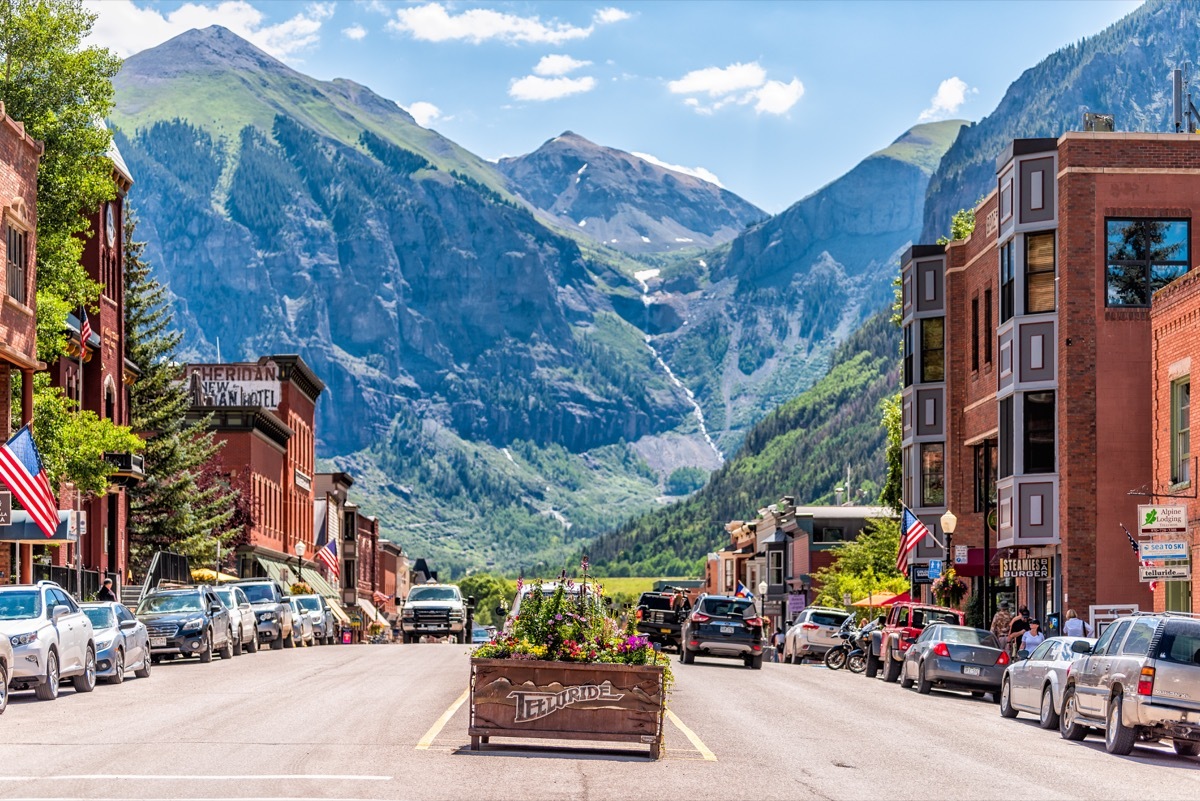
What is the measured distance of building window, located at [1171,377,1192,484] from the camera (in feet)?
123

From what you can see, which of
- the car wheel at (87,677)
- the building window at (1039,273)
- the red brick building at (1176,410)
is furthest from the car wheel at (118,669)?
the building window at (1039,273)

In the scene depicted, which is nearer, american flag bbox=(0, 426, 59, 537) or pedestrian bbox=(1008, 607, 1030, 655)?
american flag bbox=(0, 426, 59, 537)

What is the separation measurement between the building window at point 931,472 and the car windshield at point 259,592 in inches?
857

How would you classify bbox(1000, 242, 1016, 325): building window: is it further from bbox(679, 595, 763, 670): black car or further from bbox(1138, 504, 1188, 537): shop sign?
bbox(1138, 504, 1188, 537): shop sign

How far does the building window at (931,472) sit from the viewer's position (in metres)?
60.3

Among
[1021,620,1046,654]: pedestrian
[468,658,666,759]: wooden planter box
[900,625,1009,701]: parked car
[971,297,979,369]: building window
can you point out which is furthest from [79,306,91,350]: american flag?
[468,658,666,759]: wooden planter box

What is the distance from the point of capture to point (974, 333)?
184 ft

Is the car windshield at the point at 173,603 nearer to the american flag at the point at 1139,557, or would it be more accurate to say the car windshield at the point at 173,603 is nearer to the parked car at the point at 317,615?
the parked car at the point at 317,615

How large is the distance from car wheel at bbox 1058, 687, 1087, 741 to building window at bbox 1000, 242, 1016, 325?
921 inches

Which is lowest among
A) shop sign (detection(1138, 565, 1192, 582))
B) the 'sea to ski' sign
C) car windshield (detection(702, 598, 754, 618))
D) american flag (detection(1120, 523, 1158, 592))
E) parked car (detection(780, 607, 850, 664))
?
parked car (detection(780, 607, 850, 664))

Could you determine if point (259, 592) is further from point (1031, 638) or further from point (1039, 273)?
point (1031, 638)

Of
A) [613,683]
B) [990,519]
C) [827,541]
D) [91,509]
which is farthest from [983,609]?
[827,541]

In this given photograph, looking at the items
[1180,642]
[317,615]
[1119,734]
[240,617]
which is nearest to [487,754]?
[1119,734]

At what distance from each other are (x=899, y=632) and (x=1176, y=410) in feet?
31.0
